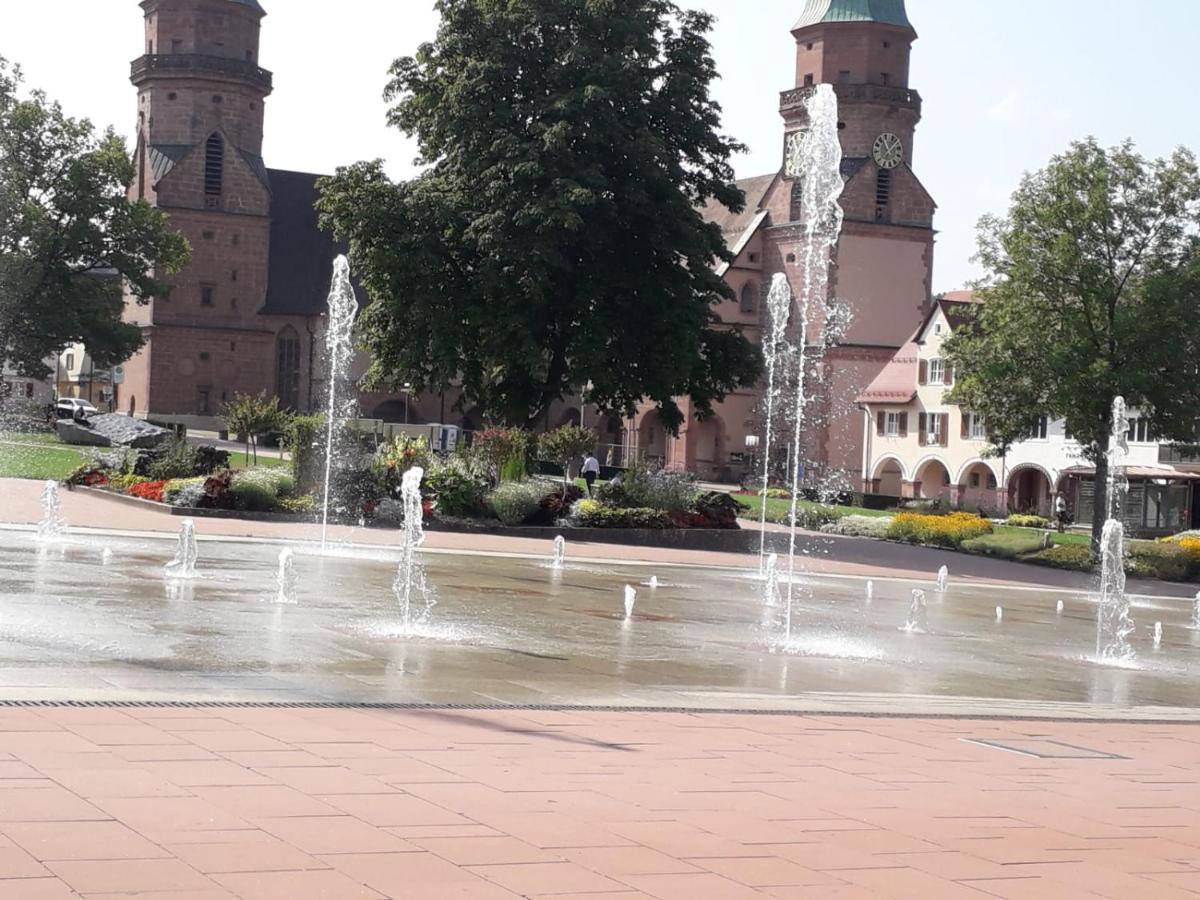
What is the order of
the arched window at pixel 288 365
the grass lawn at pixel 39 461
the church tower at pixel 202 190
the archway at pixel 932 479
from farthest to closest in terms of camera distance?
the arched window at pixel 288 365 → the church tower at pixel 202 190 → the archway at pixel 932 479 → the grass lawn at pixel 39 461

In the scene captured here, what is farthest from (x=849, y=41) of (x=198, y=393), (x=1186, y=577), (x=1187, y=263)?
(x=1186, y=577)

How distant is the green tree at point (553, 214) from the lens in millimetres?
38938

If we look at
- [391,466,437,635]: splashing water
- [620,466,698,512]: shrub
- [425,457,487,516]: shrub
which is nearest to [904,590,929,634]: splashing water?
[391,466,437,635]: splashing water

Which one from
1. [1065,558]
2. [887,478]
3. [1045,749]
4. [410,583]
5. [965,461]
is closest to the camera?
[1045,749]

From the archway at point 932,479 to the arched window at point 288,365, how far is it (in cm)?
3513

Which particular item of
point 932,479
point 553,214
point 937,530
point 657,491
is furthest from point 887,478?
point 657,491

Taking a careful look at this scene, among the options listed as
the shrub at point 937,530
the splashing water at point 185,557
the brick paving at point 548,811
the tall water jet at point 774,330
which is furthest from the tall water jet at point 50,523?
the tall water jet at point 774,330

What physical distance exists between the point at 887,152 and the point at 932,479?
749 inches

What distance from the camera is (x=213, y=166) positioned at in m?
88.8

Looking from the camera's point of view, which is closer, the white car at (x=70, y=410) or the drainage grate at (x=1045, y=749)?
the drainage grate at (x=1045, y=749)

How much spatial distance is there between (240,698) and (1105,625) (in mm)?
15575

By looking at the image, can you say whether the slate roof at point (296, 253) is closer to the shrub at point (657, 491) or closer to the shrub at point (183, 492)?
the shrub at point (657, 491)

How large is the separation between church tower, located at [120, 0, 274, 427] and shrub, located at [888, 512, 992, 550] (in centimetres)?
5144

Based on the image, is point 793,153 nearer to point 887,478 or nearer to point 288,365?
point 887,478
